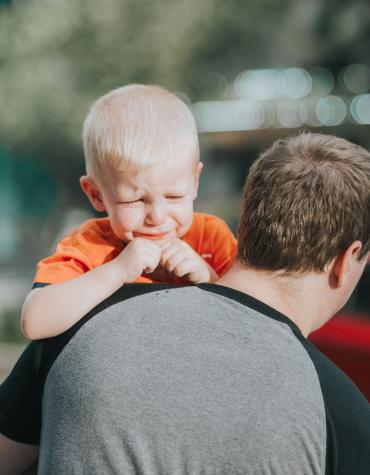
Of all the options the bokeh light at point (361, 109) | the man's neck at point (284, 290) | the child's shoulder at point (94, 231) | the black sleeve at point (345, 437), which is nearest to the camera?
the black sleeve at point (345, 437)

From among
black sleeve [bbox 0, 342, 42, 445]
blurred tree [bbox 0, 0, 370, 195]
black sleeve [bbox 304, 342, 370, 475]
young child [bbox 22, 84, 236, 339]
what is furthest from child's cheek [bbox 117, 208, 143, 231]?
blurred tree [bbox 0, 0, 370, 195]

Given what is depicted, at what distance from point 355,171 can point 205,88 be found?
12.3 metres

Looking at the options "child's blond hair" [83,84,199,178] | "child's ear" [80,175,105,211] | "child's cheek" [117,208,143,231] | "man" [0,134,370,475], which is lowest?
"man" [0,134,370,475]

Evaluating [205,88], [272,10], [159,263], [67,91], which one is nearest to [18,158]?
[67,91]

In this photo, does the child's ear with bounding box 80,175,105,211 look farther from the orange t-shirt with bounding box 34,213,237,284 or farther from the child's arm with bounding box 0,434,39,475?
the child's arm with bounding box 0,434,39,475

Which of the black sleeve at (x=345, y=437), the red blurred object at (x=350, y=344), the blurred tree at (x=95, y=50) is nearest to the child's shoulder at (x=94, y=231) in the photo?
the black sleeve at (x=345, y=437)

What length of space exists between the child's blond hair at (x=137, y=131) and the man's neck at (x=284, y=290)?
1.40ft

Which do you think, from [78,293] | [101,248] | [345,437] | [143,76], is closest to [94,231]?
[101,248]

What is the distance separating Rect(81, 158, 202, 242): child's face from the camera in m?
2.14

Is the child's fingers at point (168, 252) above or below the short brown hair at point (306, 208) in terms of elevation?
below

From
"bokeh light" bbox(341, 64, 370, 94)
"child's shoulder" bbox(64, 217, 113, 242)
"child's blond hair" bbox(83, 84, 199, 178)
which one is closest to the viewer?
"child's blond hair" bbox(83, 84, 199, 178)

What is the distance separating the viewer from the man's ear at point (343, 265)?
6.31 ft

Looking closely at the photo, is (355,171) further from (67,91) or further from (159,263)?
(67,91)

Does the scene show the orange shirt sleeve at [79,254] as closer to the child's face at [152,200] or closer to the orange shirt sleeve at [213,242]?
the child's face at [152,200]
